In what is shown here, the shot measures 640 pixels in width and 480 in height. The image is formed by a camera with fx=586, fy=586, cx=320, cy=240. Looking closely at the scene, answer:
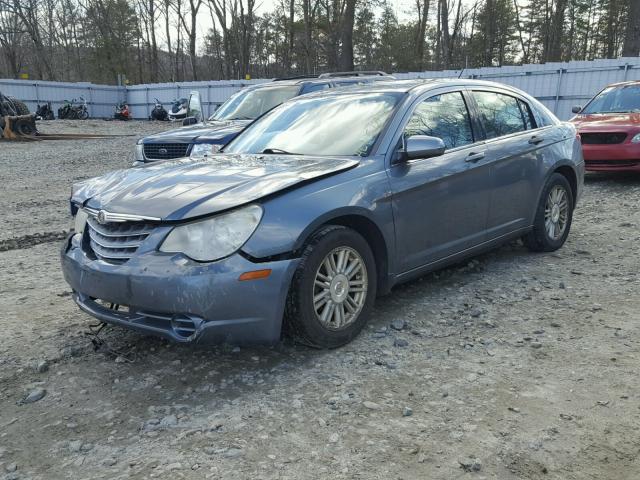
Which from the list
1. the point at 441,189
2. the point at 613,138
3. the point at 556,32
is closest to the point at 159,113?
the point at 556,32

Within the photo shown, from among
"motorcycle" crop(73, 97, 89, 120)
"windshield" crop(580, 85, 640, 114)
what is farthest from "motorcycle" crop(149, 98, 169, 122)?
"windshield" crop(580, 85, 640, 114)

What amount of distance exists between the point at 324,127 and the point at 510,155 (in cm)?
173

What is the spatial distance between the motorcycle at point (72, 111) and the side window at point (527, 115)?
105 feet

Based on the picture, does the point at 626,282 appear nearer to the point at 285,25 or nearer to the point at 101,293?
the point at 101,293

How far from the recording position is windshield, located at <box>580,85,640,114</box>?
10.6 metres

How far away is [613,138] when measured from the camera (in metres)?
9.65

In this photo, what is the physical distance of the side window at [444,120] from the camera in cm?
442

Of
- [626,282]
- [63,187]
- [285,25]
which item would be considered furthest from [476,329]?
[285,25]

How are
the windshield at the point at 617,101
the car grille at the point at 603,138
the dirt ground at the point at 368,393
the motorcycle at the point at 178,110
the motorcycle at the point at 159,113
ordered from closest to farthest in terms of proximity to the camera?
the dirt ground at the point at 368,393 → the car grille at the point at 603,138 → the windshield at the point at 617,101 → the motorcycle at the point at 178,110 → the motorcycle at the point at 159,113

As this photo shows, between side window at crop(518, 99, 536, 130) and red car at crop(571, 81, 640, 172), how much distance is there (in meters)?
4.79

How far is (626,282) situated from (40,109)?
32.6 meters

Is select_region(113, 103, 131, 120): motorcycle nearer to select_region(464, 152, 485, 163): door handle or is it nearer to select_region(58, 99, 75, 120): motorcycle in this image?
select_region(58, 99, 75, 120): motorcycle

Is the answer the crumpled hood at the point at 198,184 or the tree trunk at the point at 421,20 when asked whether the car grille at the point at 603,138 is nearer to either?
the crumpled hood at the point at 198,184

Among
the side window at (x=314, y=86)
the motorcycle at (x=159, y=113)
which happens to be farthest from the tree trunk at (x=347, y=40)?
the side window at (x=314, y=86)
